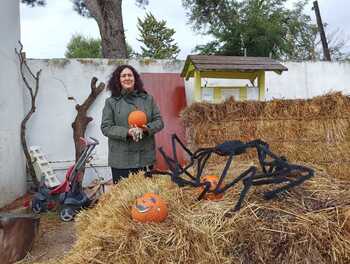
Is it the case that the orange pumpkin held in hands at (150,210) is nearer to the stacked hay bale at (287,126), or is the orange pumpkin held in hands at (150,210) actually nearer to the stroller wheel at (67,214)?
the stacked hay bale at (287,126)

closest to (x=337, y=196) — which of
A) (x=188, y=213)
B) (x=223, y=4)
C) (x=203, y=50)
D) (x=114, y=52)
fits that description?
(x=188, y=213)

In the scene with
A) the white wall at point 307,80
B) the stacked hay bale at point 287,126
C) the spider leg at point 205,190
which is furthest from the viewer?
the white wall at point 307,80

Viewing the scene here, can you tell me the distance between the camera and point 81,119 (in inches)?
254

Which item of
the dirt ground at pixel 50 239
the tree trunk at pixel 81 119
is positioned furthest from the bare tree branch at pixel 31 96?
the dirt ground at pixel 50 239

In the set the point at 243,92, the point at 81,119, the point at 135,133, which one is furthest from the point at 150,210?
the point at 81,119

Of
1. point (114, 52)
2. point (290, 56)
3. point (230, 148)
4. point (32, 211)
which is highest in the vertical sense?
point (290, 56)

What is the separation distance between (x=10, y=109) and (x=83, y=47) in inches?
1223

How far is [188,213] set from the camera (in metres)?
1.21

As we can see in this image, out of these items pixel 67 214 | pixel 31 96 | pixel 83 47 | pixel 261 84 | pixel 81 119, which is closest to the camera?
pixel 67 214

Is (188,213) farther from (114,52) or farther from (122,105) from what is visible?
(114,52)

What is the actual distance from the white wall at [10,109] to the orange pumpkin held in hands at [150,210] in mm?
4559

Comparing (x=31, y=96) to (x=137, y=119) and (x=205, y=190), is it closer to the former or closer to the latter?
(x=137, y=119)

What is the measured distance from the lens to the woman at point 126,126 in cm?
337

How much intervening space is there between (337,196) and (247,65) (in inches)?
177
